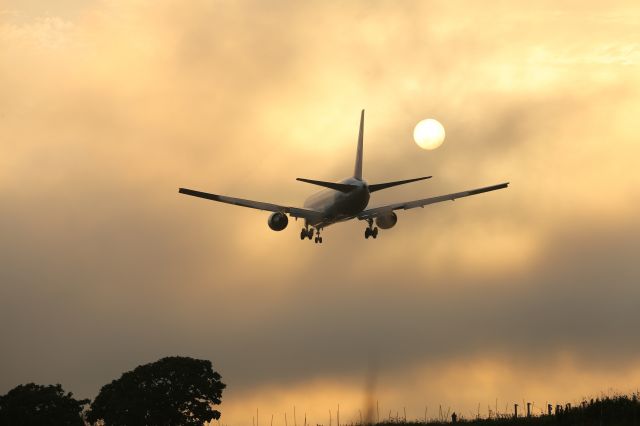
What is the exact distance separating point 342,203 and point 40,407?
4316 centimetres

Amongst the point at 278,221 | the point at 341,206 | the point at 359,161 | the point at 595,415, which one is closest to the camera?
the point at 595,415

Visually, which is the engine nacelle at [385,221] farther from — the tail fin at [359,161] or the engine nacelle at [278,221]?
the engine nacelle at [278,221]

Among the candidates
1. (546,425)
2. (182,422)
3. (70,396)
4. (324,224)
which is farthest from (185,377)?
(546,425)

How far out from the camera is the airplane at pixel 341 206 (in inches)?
4264

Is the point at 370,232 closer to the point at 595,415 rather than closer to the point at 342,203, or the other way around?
the point at 342,203

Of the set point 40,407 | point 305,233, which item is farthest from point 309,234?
point 40,407

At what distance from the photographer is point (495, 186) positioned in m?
114

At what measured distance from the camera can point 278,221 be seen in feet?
383

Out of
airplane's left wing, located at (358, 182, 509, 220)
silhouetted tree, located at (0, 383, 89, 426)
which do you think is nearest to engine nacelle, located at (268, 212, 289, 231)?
airplane's left wing, located at (358, 182, 509, 220)

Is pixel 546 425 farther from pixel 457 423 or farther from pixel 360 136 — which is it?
pixel 360 136

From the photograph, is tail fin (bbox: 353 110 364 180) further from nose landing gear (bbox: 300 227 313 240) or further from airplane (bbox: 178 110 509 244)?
nose landing gear (bbox: 300 227 313 240)

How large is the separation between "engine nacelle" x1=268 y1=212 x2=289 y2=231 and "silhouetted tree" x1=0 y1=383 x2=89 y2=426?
3091 centimetres

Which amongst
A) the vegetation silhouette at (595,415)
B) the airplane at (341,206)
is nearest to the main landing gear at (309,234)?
the airplane at (341,206)

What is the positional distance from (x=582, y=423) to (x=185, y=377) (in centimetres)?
5222
